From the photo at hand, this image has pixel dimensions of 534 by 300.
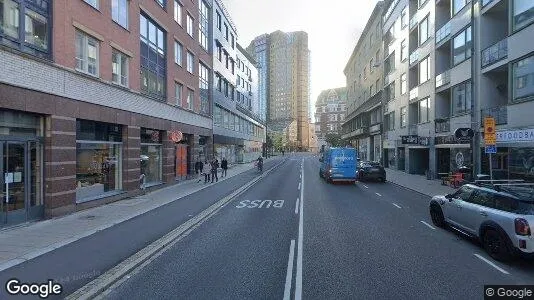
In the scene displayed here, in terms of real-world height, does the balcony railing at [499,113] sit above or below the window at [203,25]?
below

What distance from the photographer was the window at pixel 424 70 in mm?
30688

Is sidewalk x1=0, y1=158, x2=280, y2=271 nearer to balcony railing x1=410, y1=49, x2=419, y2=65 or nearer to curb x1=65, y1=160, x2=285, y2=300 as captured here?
curb x1=65, y1=160, x2=285, y2=300

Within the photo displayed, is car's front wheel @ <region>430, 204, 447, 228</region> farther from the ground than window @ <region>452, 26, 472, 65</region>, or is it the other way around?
window @ <region>452, 26, 472, 65</region>

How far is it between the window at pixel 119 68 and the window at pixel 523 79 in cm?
1902

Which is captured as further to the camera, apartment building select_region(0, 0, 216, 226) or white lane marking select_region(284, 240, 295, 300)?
apartment building select_region(0, 0, 216, 226)

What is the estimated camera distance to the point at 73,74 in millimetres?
14242

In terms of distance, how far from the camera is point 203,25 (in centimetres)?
A: 3516

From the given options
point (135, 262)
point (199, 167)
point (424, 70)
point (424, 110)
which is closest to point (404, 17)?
point (424, 70)

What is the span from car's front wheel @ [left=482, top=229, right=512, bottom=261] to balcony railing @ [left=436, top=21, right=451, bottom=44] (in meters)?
21.9

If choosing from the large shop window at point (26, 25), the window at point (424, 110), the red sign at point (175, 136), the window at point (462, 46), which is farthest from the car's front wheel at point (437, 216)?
the window at point (424, 110)

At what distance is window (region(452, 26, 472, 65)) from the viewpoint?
2330 cm

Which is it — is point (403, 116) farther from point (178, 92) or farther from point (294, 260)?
point (294, 260)

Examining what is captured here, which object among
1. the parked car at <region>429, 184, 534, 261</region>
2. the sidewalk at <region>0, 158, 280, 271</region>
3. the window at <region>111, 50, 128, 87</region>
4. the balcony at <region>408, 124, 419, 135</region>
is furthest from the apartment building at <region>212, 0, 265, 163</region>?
the parked car at <region>429, 184, 534, 261</region>

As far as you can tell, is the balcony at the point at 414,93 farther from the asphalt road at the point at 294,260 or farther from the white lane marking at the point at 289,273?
the white lane marking at the point at 289,273
